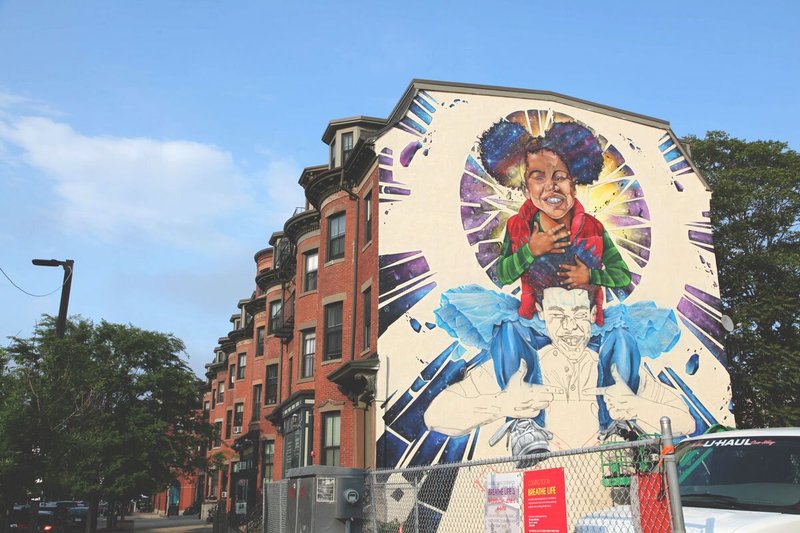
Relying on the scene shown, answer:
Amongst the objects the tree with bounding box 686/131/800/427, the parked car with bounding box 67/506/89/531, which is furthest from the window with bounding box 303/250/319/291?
the parked car with bounding box 67/506/89/531

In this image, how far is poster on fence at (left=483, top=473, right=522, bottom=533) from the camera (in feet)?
19.1

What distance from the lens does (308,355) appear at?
26172mm

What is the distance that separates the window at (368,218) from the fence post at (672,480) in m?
17.5

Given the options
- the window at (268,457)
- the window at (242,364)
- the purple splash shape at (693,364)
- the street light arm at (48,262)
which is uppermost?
the window at (242,364)

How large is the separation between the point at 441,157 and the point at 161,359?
Result: 15047mm

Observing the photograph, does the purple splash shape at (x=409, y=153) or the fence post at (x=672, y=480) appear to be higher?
the purple splash shape at (x=409, y=153)

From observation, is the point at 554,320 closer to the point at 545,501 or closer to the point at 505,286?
the point at 505,286

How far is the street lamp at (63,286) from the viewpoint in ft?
62.9

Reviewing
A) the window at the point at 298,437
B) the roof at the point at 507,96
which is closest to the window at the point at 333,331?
the window at the point at 298,437

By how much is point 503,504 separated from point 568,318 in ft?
50.8

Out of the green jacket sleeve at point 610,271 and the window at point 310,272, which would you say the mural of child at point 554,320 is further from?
the window at point 310,272

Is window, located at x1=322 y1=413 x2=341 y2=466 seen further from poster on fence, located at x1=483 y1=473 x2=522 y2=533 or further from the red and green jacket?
poster on fence, located at x1=483 y1=473 x2=522 y2=533

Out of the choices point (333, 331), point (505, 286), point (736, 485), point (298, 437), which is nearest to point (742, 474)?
point (736, 485)

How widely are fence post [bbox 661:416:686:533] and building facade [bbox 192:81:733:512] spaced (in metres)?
14.5
